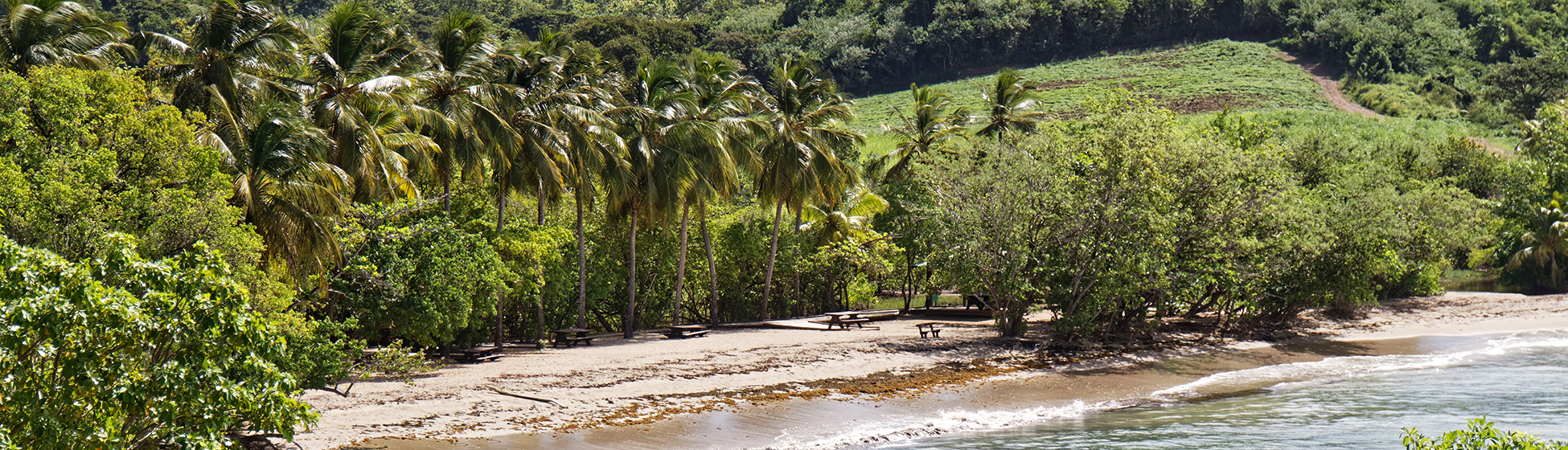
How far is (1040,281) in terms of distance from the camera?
27.2 m

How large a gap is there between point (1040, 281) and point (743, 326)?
9043 millimetres

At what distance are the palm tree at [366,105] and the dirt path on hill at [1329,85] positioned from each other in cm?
7365

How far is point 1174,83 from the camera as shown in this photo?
92.9 m

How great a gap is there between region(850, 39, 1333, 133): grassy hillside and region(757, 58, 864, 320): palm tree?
46.6 m

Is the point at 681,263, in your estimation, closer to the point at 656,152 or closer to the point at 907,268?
the point at 656,152

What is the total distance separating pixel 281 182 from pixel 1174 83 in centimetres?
8798

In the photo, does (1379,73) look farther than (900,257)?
Yes

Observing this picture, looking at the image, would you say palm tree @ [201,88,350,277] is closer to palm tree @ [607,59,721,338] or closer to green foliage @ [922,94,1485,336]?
palm tree @ [607,59,721,338]

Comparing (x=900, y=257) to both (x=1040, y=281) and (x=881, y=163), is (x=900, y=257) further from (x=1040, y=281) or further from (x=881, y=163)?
(x=1040, y=281)

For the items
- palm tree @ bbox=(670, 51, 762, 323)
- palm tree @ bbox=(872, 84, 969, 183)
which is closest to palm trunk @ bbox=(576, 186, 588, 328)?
palm tree @ bbox=(670, 51, 762, 323)

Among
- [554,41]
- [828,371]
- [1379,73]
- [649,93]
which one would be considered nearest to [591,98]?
[649,93]

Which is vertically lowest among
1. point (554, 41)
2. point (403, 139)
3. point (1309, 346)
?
point (1309, 346)

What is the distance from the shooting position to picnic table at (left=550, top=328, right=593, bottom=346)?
83.5 feet

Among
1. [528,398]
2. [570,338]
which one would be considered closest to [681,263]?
[570,338]
